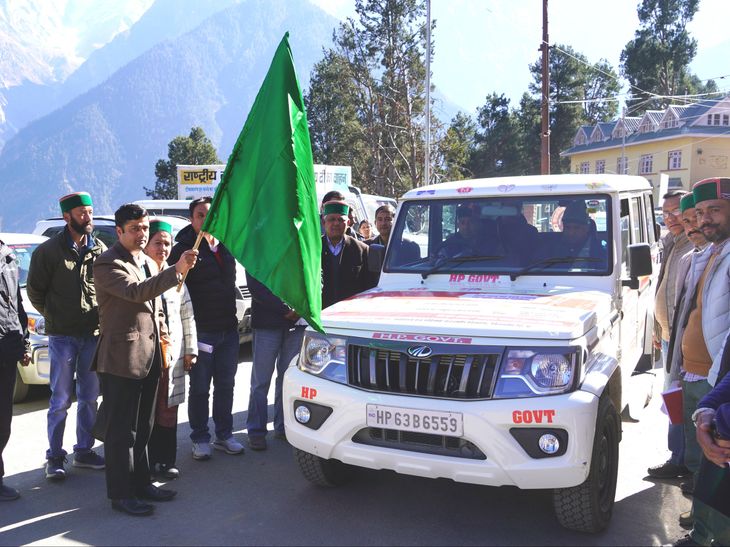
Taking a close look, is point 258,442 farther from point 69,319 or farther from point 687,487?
point 687,487

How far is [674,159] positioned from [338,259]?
176ft

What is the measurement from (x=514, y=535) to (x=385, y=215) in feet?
15.4

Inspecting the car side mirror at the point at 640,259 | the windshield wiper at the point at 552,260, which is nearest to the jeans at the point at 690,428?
the car side mirror at the point at 640,259

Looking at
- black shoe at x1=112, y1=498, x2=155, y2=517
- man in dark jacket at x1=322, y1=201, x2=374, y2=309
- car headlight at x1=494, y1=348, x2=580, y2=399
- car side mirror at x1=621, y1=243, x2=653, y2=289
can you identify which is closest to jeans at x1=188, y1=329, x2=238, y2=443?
man in dark jacket at x1=322, y1=201, x2=374, y2=309

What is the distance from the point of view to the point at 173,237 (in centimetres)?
939

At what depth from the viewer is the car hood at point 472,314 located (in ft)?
12.5

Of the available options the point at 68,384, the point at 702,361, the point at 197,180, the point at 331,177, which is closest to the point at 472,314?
the point at 702,361

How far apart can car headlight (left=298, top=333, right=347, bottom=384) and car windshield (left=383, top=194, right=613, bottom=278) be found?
1.16m

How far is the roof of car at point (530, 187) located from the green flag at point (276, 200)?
4.82 feet

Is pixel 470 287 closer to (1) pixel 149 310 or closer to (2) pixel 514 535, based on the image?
(2) pixel 514 535

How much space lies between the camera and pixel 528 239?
5043 mm

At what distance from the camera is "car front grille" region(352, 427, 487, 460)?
3750 mm

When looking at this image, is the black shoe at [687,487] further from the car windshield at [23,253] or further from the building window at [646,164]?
the building window at [646,164]

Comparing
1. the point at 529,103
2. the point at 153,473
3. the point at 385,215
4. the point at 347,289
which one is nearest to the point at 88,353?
the point at 153,473
